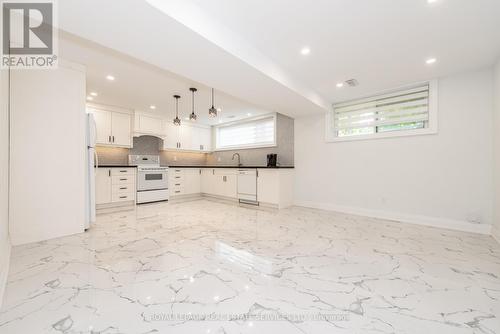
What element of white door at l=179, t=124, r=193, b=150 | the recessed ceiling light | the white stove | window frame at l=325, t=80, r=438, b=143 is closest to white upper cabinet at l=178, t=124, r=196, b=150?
white door at l=179, t=124, r=193, b=150

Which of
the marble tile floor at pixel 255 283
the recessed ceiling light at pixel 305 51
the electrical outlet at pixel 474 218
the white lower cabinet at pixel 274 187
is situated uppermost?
the recessed ceiling light at pixel 305 51

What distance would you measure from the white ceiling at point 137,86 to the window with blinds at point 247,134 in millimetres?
347

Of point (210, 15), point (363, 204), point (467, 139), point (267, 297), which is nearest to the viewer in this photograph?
point (267, 297)

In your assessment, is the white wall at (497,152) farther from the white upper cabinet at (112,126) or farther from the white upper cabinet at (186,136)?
the white upper cabinet at (112,126)

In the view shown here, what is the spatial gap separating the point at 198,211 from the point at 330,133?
3.15 metres

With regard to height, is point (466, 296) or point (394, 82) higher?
point (394, 82)

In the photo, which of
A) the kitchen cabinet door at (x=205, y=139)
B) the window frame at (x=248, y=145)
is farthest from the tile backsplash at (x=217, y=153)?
the kitchen cabinet door at (x=205, y=139)

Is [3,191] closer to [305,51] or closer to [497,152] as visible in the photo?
[305,51]

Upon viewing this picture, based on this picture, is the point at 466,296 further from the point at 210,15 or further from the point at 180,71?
the point at 180,71

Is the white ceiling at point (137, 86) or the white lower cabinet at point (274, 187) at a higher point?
the white ceiling at point (137, 86)

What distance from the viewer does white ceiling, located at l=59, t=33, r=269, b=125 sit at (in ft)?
Result: 8.15

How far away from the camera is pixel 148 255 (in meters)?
2.02

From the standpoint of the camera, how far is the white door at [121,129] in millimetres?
4695

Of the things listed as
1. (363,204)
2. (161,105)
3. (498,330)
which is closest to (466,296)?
(498,330)
